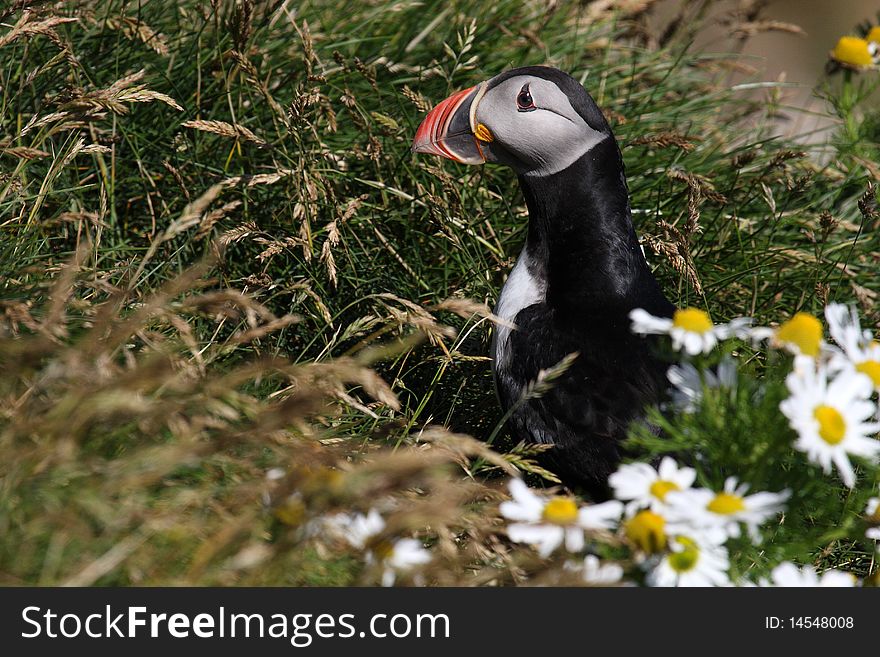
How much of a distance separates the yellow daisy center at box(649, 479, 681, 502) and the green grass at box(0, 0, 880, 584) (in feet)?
1.25

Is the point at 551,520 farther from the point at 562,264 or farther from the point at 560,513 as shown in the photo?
the point at 562,264

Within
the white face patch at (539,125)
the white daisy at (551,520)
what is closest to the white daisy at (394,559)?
the white daisy at (551,520)

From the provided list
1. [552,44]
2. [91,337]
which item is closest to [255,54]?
[552,44]

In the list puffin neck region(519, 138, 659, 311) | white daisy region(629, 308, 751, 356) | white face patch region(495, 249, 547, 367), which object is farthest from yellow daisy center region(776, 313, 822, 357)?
white face patch region(495, 249, 547, 367)

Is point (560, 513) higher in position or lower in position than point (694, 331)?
lower

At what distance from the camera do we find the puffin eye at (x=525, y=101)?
3.26m

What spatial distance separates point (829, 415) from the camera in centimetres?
200

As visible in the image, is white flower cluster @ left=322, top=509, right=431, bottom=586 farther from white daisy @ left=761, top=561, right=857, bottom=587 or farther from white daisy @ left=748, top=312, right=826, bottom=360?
white daisy @ left=748, top=312, right=826, bottom=360

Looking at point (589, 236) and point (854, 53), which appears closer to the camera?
point (589, 236)

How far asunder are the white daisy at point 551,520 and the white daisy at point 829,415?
41 centimetres

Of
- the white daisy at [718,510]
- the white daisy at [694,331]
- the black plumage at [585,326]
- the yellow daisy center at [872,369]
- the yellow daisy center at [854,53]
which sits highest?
the yellow daisy center at [854,53]

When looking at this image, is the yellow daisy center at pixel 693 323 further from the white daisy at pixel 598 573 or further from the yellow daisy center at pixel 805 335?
the white daisy at pixel 598 573

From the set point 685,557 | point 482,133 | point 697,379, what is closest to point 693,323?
point 697,379

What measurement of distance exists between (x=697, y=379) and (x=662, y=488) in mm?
340
